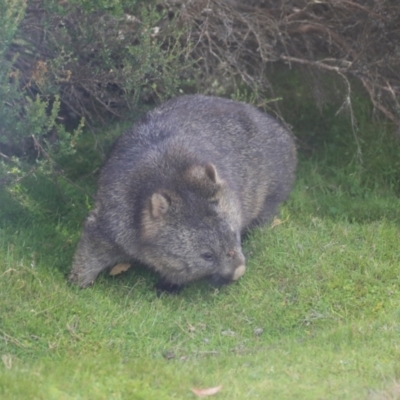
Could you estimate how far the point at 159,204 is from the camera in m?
6.14

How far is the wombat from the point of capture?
6.16 metres

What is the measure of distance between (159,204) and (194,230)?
0.33m

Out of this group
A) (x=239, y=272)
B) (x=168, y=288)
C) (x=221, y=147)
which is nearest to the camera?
(x=239, y=272)

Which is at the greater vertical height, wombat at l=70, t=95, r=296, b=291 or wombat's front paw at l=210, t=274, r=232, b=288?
wombat at l=70, t=95, r=296, b=291

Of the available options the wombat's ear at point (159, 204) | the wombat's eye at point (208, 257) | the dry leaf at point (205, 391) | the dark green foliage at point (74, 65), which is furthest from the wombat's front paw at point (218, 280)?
the dark green foliage at point (74, 65)

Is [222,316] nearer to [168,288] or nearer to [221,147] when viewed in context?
[168,288]

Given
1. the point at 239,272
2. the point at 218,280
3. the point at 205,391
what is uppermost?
the point at 205,391

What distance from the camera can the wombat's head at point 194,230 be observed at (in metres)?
6.13

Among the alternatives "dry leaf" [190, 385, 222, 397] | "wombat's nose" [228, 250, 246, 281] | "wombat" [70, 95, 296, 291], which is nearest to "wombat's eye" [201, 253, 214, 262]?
"wombat" [70, 95, 296, 291]

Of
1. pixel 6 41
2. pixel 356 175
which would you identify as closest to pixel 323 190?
pixel 356 175

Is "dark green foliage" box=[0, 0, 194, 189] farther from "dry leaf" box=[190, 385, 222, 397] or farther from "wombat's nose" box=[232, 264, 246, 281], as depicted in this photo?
"dry leaf" box=[190, 385, 222, 397]

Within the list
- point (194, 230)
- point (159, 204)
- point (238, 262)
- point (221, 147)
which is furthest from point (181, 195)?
point (221, 147)

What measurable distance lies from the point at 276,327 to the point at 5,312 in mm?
2047

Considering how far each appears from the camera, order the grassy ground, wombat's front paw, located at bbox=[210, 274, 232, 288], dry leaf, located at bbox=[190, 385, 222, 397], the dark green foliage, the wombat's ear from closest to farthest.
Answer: dry leaf, located at bbox=[190, 385, 222, 397]
the grassy ground
the wombat's ear
wombat's front paw, located at bbox=[210, 274, 232, 288]
the dark green foliage
